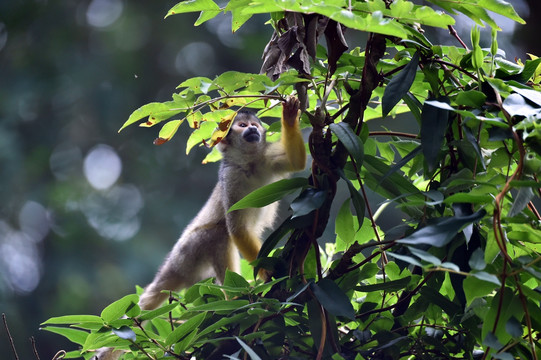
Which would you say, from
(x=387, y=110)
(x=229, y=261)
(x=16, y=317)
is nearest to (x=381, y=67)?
(x=387, y=110)

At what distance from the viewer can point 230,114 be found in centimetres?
158

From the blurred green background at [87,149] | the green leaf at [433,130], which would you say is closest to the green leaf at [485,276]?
the green leaf at [433,130]

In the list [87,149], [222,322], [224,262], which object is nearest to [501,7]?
[222,322]

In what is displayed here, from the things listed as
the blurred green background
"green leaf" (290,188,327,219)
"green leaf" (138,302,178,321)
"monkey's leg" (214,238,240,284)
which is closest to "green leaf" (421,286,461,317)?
"green leaf" (290,188,327,219)

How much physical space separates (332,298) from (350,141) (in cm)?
34

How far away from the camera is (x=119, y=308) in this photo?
134cm

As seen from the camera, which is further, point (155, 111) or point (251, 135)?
point (251, 135)

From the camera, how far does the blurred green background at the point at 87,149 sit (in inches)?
238

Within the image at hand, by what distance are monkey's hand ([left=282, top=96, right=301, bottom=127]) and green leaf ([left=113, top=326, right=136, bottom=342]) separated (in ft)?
2.33

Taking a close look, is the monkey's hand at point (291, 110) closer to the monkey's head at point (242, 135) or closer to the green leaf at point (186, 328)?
the green leaf at point (186, 328)

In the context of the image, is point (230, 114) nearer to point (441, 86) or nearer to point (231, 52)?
point (441, 86)

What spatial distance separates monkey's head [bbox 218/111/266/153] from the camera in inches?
111

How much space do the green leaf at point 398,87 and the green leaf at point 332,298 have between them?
39 centimetres

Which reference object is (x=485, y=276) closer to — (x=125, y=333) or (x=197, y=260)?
(x=125, y=333)
